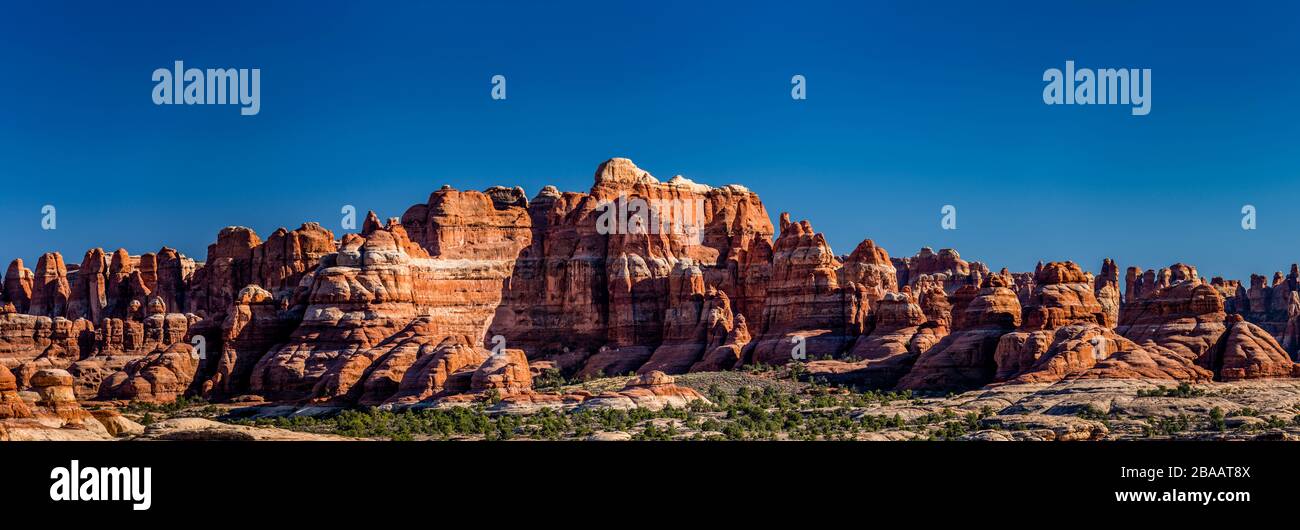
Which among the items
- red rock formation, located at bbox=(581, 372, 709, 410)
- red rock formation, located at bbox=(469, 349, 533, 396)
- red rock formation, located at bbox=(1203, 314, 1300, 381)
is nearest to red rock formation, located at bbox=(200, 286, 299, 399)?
red rock formation, located at bbox=(469, 349, 533, 396)

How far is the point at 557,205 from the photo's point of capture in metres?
149

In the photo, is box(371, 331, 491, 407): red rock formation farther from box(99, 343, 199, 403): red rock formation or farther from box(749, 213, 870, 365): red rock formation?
box(749, 213, 870, 365): red rock formation

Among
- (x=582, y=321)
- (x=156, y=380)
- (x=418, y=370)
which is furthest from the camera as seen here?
(x=582, y=321)

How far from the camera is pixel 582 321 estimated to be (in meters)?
131

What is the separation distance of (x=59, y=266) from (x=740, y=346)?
9657 cm

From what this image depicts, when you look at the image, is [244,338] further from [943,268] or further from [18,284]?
[943,268]

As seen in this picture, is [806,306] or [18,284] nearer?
[806,306]

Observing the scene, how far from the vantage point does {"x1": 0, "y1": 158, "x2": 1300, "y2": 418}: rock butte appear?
95.4 meters

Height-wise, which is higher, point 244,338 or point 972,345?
point 244,338

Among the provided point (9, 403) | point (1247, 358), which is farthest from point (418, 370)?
point (1247, 358)

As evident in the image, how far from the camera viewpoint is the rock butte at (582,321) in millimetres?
95438

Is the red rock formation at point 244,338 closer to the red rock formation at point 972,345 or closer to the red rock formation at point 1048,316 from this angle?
the red rock formation at point 972,345
